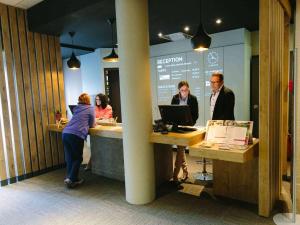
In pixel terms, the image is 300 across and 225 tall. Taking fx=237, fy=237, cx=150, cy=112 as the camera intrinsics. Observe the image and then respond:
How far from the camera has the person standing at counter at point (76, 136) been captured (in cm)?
398

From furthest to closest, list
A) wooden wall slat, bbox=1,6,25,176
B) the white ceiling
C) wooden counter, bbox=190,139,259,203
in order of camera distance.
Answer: wooden wall slat, bbox=1,6,25,176
the white ceiling
wooden counter, bbox=190,139,259,203

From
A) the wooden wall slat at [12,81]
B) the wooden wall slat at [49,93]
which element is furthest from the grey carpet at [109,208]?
the wooden wall slat at [49,93]

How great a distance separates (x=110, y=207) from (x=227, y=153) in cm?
177

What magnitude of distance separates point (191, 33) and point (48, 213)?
477cm

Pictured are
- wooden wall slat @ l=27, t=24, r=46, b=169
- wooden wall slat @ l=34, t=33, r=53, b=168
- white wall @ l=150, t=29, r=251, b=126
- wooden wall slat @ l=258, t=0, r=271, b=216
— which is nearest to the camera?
wooden wall slat @ l=258, t=0, r=271, b=216

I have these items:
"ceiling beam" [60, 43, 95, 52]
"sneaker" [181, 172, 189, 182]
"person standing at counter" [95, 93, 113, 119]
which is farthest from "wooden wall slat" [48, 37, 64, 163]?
"sneaker" [181, 172, 189, 182]

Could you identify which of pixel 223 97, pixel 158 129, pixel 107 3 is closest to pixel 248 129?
pixel 223 97

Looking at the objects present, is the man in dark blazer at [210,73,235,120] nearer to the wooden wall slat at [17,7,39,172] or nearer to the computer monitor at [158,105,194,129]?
the computer monitor at [158,105,194,129]

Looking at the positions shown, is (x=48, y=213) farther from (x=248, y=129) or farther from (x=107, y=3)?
(x=107, y=3)

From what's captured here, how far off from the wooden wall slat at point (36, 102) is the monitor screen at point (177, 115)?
2795mm

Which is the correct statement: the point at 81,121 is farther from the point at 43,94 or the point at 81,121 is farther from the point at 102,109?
the point at 43,94

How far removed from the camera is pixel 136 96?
125 inches

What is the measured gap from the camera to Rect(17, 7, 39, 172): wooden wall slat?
4.51 meters

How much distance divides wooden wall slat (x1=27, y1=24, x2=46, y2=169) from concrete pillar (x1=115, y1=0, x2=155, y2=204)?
7.88 feet
